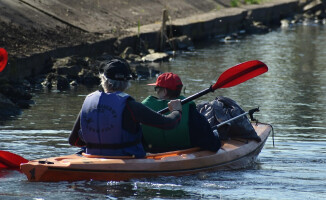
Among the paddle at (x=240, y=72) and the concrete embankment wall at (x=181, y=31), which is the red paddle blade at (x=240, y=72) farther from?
the concrete embankment wall at (x=181, y=31)

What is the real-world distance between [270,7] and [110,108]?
2207 centimetres

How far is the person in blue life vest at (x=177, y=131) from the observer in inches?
320

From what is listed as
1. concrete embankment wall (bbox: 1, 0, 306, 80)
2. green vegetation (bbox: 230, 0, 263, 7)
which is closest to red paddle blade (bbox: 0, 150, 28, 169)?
concrete embankment wall (bbox: 1, 0, 306, 80)

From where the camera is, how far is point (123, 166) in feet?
25.6

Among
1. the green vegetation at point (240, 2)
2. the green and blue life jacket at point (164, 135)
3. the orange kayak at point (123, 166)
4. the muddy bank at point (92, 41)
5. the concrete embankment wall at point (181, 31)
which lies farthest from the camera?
the green vegetation at point (240, 2)

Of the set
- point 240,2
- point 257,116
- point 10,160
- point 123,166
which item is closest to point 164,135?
point 123,166

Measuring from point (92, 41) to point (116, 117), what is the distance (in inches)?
405

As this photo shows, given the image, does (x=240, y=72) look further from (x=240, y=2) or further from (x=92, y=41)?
(x=240, y=2)

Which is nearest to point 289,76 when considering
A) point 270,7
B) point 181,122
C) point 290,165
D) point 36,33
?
point 36,33

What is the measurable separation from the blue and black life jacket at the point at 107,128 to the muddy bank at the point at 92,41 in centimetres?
469

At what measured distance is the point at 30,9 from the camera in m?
18.0

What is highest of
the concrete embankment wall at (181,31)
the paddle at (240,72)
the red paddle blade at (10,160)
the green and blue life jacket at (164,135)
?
the concrete embankment wall at (181,31)

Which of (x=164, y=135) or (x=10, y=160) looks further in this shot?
(x=10, y=160)

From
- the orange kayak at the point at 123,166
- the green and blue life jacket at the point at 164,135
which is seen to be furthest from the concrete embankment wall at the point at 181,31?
the orange kayak at the point at 123,166
